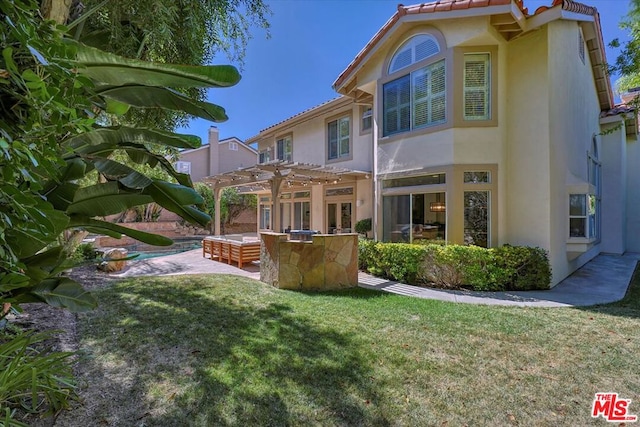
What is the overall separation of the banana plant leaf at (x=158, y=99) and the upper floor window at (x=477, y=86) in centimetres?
905

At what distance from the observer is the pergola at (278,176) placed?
11.5 meters

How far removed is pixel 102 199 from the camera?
274 centimetres

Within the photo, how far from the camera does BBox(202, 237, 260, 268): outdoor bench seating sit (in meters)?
12.5

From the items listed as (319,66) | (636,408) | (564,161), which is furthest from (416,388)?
(319,66)

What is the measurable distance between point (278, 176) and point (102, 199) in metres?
8.93

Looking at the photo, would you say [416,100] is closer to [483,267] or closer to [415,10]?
[415,10]

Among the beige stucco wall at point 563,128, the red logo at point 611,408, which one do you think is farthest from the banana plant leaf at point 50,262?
the beige stucco wall at point 563,128

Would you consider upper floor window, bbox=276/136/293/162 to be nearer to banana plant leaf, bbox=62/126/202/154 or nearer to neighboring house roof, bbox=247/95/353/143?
neighboring house roof, bbox=247/95/353/143

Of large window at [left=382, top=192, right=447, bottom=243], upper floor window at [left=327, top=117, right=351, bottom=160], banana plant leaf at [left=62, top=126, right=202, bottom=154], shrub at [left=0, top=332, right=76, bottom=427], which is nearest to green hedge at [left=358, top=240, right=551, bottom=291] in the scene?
large window at [left=382, top=192, right=447, bottom=243]

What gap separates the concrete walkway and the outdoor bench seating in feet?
1.18

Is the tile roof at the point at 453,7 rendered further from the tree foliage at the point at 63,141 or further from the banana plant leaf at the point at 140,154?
the banana plant leaf at the point at 140,154

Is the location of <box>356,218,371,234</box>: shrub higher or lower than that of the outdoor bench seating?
higher

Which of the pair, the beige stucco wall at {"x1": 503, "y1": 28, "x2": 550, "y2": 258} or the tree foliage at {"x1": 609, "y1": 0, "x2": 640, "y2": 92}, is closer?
the beige stucco wall at {"x1": 503, "y1": 28, "x2": 550, "y2": 258}

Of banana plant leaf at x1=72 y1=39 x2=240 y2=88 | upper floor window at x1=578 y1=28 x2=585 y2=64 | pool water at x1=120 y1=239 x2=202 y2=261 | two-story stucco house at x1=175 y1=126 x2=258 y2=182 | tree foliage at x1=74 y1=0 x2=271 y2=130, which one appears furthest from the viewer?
two-story stucco house at x1=175 y1=126 x2=258 y2=182
